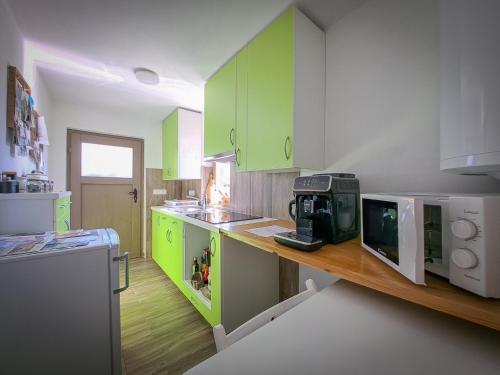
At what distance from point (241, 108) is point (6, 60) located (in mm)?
1506

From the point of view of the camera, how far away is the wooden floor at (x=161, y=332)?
4.21ft

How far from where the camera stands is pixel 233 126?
1.67m

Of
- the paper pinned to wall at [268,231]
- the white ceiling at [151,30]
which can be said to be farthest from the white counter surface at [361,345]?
the white ceiling at [151,30]

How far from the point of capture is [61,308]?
35.2 inches

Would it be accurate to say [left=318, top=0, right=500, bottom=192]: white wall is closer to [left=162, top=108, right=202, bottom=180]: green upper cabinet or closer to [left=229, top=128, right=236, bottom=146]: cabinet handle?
[left=229, top=128, right=236, bottom=146]: cabinet handle

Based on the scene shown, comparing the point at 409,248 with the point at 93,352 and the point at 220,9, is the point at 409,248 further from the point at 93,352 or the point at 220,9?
the point at 220,9

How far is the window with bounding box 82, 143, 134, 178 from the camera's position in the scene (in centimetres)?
274

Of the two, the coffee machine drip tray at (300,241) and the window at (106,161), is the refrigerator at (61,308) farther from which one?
the window at (106,161)

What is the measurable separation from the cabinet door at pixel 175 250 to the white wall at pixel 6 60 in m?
1.27

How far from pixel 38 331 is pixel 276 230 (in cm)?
120

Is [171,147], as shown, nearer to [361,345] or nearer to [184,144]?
[184,144]

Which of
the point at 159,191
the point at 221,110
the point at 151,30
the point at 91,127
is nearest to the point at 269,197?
the point at 221,110

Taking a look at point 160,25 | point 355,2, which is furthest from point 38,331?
point 355,2

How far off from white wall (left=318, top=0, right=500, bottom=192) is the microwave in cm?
46
